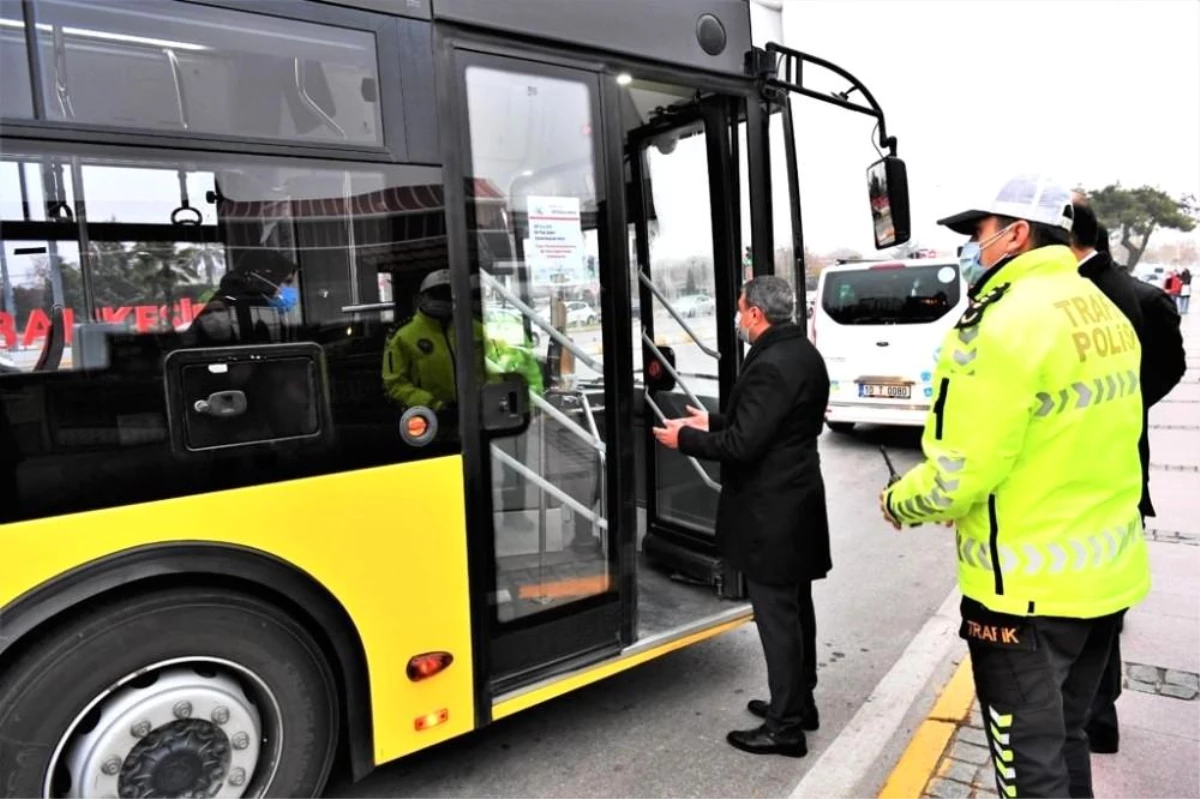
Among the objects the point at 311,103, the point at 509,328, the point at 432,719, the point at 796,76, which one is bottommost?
the point at 432,719

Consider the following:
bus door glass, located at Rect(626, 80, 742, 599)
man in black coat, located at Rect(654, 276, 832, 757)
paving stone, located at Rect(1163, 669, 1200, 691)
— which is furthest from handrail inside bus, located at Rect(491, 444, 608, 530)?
paving stone, located at Rect(1163, 669, 1200, 691)

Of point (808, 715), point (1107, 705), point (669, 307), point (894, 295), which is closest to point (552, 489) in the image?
point (808, 715)

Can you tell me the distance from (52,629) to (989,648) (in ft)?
7.80

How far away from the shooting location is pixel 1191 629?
13.1 feet

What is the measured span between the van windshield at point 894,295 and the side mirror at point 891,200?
5848mm

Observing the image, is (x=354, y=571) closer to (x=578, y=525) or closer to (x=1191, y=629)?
(x=578, y=525)

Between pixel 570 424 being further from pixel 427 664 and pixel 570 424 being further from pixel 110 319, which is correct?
pixel 110 319

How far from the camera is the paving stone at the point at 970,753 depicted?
9.62ft

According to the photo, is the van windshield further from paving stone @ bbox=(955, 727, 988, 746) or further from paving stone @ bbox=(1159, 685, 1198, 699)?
paving stone @ bbox=(955, 727, 988, 746)

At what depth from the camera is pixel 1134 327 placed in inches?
114

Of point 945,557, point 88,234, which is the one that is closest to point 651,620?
point 88,234

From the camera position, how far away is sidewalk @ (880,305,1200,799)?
9.19 feet

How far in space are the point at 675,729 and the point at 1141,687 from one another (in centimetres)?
203

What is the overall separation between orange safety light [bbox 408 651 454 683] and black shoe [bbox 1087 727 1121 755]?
2.37 meters
